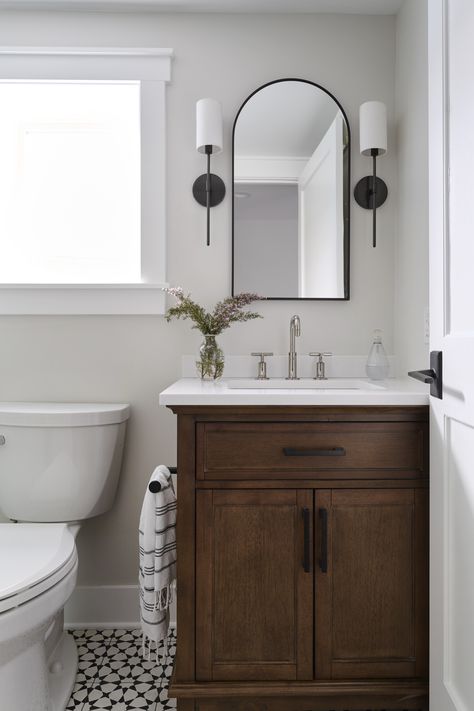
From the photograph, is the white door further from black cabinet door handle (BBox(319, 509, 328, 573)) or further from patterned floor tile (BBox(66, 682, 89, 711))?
patterned floor tile (BBox(66, 682, 89, 711))

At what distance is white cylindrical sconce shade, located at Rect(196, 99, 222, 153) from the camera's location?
1.78m

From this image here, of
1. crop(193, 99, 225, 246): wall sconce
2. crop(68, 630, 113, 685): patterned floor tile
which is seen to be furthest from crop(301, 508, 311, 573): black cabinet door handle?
crop(193, 99, 225, 246): wall sconce

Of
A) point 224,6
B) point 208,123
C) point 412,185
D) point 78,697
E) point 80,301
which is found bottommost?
point 78,697

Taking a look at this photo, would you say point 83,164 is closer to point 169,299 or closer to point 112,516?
point 169,299

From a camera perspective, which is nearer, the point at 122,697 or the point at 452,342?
the point at 452,342

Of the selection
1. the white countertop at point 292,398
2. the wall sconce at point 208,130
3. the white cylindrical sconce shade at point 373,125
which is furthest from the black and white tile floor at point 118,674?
the white cylindrical sconce shade at point 373,125

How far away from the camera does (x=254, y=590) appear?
1309mm

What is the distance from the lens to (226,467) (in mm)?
1309

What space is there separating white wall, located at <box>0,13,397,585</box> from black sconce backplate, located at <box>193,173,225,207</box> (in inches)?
1.1

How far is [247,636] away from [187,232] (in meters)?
1.37

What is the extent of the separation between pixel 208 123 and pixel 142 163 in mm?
295

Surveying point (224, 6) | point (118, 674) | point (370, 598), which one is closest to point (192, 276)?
point (224, 6)

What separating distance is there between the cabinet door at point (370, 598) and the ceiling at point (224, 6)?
1745 mm

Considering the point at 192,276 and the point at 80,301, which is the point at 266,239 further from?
the point at 80,301
